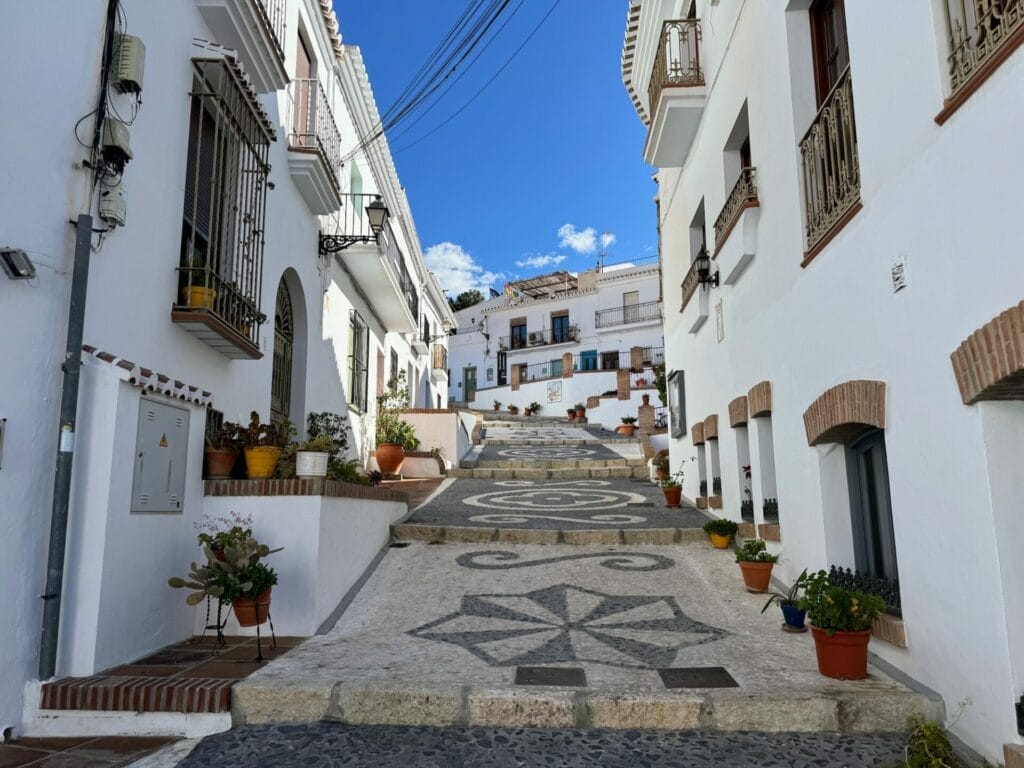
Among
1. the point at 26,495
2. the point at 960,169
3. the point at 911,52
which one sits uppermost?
the point at 911,52

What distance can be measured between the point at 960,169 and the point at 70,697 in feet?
16.4

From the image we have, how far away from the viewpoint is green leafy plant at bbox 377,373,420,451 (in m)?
13.7

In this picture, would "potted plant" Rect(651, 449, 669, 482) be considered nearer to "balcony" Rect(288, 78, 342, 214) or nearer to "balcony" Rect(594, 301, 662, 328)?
"balcony" Rect(288, 78, 342, 214)

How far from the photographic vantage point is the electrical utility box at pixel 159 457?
4.36 m

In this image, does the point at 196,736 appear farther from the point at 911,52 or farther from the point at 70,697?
the point at 911,52

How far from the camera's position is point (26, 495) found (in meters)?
3.65

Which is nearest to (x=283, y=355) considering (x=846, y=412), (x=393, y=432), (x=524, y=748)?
(x=393, y=432)

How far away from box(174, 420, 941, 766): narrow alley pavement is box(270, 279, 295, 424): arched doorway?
8.34 feet

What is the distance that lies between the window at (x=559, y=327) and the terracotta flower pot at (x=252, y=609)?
33.9 m

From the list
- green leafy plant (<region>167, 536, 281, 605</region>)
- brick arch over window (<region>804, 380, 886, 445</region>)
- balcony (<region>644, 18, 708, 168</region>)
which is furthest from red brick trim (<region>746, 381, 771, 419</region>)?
green leafy plant (<region>167, 536, 281, 605</region>)

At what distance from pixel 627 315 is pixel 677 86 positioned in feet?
91.9

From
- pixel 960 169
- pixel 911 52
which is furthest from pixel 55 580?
pixel 911 52

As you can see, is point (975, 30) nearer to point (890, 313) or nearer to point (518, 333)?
point (890, 313)

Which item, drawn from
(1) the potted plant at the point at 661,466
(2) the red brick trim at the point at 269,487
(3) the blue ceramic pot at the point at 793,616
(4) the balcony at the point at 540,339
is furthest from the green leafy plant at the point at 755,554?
(4) the balcony at the point at 540,339
